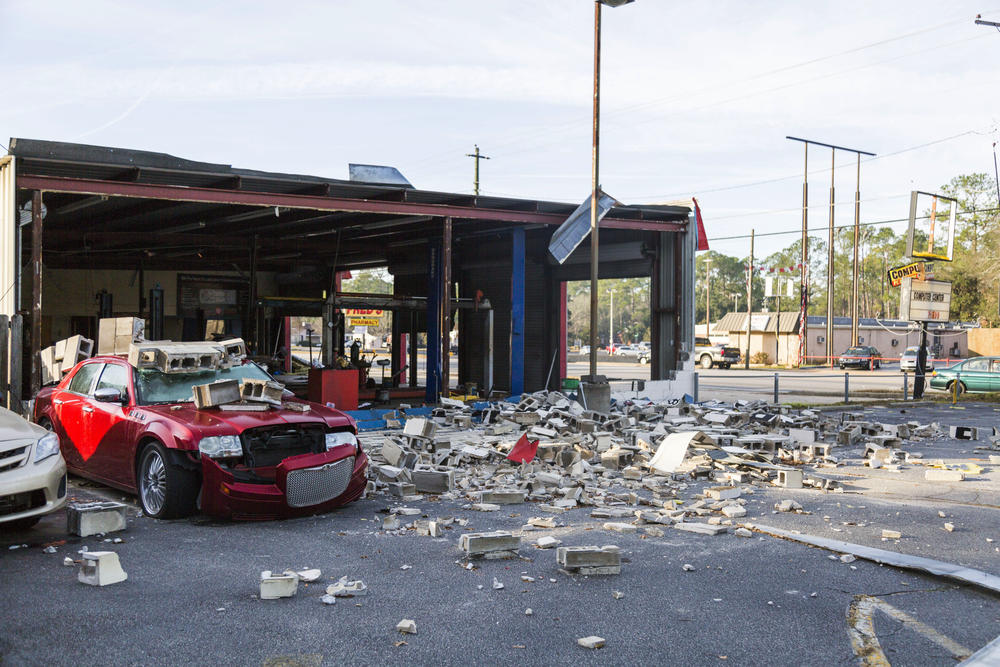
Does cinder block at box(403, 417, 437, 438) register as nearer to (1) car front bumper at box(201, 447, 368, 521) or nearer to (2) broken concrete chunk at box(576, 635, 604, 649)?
(1) car front bumper at box(201, 447, 368, 521)

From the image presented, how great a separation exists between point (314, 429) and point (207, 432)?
1.06m

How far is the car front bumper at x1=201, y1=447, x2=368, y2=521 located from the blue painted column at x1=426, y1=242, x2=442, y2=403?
12557 mm

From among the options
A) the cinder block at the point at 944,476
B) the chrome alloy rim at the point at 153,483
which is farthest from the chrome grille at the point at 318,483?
the cinder block at the point at 944,476

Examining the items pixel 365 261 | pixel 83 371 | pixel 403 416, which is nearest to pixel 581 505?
pixel 83 371

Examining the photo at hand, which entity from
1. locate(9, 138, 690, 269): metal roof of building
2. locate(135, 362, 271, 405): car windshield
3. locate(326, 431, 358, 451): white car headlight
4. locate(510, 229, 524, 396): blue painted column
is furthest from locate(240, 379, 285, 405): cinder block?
locate(510, 229, 524, 396): blue painted column

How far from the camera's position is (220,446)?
7.42 metres

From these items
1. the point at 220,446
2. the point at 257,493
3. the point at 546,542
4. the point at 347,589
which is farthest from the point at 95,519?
the point at 546,542

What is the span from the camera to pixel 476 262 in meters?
24.2

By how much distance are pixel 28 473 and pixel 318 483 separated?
2424 millimetres

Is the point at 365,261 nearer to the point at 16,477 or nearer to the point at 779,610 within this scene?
the point at 16,477

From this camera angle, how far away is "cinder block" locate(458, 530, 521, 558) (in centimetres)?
645

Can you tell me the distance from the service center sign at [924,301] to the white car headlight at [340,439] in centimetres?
2179

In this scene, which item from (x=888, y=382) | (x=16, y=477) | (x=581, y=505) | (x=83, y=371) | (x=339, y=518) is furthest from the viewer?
(x=888, y=382)

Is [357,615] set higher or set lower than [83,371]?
lower
